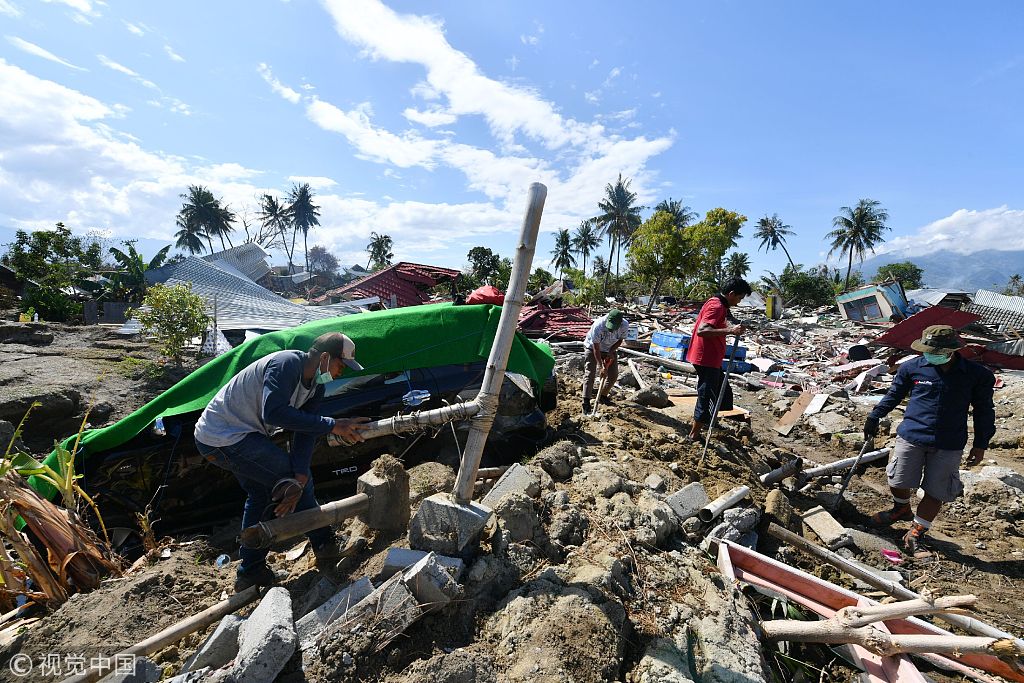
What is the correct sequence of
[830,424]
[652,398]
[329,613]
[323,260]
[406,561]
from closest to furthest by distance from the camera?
[329,613] → [406,561] → [652,398] → [830,424] → [323,260]

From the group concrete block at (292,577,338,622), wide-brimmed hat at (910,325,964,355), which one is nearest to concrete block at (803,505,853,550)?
wide-brimmed hat at (910,325,964,355)

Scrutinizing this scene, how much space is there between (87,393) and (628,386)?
9.57 meters

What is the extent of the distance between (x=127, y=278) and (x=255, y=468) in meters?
22.3

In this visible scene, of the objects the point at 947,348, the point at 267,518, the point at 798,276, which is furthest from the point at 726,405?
the point at 798,276

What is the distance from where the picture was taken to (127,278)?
18.9 meters

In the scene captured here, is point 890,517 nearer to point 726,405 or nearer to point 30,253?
point 726,405

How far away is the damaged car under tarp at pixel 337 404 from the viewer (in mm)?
3346

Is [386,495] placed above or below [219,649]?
above

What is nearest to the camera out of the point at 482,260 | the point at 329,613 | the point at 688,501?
the point at 329,613

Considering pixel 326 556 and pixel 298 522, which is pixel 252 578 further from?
pixel 298 522

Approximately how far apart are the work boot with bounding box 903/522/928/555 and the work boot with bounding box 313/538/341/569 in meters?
4.58

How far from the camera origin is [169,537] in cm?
326

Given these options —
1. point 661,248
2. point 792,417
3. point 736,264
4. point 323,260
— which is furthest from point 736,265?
point 323,260

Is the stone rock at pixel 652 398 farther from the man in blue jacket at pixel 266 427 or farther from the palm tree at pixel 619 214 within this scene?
the palm tree at pixel 619 214
